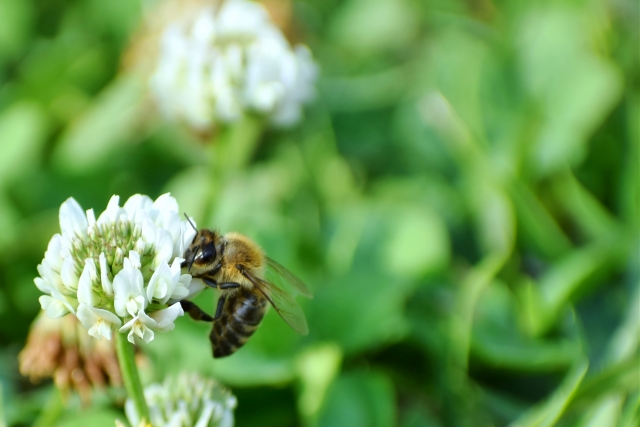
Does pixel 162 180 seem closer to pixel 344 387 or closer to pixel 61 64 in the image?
pixel 61 64

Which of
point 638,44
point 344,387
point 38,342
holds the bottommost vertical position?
point 344,387

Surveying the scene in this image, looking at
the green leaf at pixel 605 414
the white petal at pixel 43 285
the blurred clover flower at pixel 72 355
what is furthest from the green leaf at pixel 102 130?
the green leaf at pixel 605 414

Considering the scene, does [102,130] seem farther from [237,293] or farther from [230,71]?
[237,293]

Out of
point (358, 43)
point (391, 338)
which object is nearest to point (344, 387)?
point (391, 338)

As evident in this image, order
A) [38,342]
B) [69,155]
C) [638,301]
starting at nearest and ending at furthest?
[38,342] → [638,301] → [69,155]

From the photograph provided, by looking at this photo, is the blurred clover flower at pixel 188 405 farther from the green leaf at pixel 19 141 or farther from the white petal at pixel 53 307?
the green leaf at pixel 19 141

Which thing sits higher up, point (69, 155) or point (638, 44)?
point (638, 44)

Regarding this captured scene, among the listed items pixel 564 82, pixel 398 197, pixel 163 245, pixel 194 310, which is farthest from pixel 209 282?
pixel 564 82
